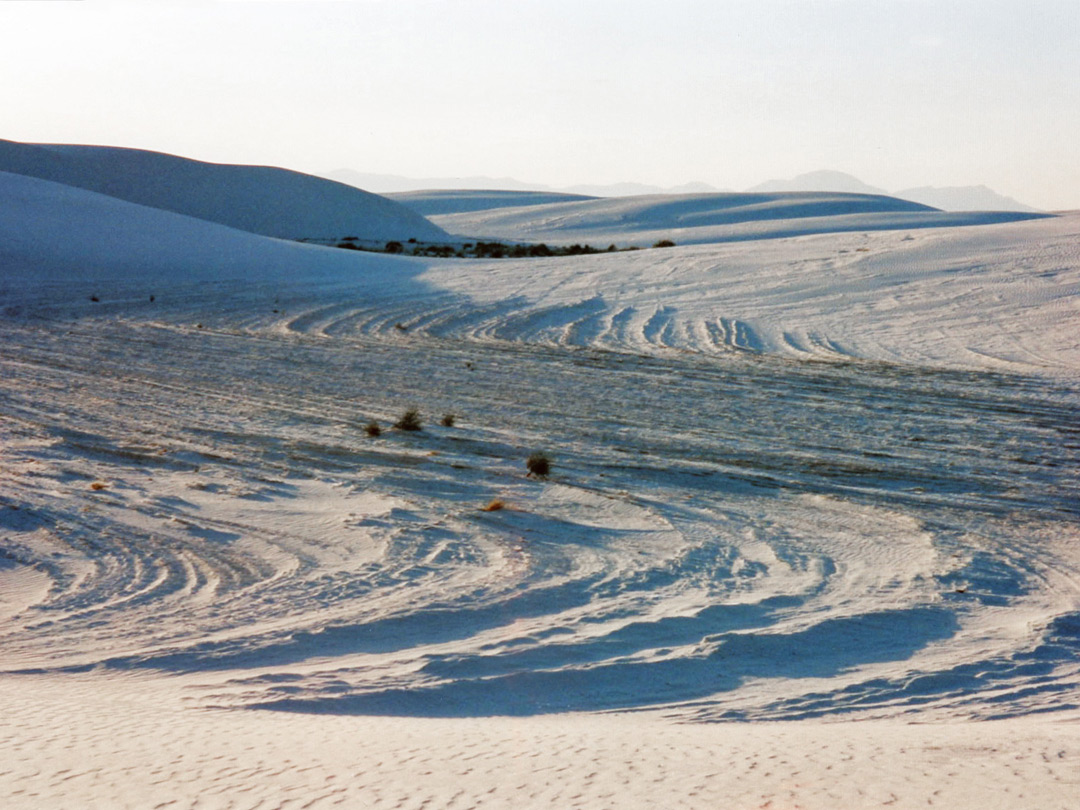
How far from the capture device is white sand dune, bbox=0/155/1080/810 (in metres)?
4.02

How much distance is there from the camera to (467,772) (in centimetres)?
389

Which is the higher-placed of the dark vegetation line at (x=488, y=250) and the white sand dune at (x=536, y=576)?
the dark vegetation line at (x=488, y=250)

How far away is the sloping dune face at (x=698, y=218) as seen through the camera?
58.4m

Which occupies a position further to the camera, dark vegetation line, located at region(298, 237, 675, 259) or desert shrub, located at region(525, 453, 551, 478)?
dark vegetation line, located at region(298, 237, 675, 259)

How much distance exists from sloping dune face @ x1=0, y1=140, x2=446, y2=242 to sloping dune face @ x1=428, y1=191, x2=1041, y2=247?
931 centimetres

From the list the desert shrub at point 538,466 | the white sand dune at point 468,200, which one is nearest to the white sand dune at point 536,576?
the desert shrub at point 538,466

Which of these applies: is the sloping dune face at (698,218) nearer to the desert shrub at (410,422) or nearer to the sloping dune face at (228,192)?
the sloping dune face at (228,192)

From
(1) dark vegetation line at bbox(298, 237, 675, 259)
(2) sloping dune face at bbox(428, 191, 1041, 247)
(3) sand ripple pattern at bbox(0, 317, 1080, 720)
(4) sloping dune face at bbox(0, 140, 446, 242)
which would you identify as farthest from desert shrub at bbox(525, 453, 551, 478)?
(4) sloping dune face at bbox(0, 140, 446, 242)

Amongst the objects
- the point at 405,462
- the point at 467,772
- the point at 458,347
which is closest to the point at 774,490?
the point at 405,462

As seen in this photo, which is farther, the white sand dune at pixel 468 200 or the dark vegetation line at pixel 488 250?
the white sand dune at pixel 468 200

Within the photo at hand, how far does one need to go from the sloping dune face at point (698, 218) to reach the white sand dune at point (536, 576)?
41.3 m

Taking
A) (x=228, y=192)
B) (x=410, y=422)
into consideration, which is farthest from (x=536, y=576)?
(x=228, y=192)

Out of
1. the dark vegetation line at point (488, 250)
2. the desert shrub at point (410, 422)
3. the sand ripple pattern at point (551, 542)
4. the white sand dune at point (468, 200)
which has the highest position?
the white sand dune at point (468, 200)

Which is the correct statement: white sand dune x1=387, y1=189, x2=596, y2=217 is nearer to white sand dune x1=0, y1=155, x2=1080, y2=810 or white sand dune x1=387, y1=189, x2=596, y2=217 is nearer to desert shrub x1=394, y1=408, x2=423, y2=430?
white sand dune x1=0, y1=155, x2=1080, y2=810
